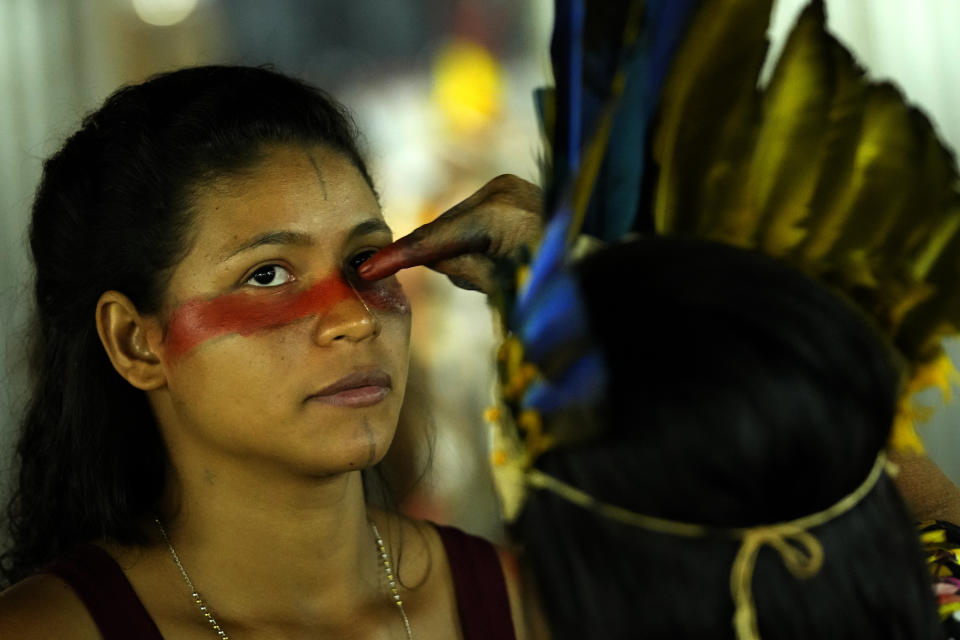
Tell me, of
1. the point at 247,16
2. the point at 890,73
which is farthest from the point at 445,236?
the point at 890,73

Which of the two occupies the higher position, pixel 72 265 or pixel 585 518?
pixel 72 265

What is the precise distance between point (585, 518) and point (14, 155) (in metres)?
2.89

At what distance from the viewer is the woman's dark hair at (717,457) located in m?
0.63

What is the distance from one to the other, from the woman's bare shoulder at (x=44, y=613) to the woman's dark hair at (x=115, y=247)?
5.5 inches

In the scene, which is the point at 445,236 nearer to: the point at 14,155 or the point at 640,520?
the point at 640,520

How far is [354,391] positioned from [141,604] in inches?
15.9

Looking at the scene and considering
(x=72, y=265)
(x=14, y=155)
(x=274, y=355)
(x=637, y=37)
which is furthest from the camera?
(x=14, y=155)

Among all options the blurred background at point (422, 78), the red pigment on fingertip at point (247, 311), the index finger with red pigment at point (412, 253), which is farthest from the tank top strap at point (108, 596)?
the blurred background at point (422, 78)

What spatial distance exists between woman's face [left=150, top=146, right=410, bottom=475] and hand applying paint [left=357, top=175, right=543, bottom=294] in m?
0.08

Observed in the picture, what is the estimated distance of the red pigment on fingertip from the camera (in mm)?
1354

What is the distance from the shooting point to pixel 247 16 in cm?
351

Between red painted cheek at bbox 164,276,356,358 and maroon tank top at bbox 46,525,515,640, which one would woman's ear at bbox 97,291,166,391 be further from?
maroon tank top at bbox 46,525,515,640

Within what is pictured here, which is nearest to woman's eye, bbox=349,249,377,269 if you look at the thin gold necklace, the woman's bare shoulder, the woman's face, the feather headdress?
the woman's face

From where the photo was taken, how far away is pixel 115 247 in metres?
1.46
